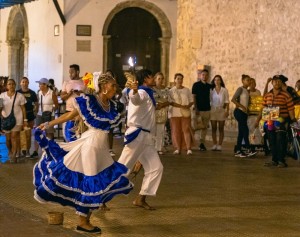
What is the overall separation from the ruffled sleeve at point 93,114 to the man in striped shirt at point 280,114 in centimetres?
678

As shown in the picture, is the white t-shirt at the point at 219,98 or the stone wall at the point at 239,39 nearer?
the white t-shirt at the point at 219,98

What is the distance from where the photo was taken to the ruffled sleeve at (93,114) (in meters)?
9.23

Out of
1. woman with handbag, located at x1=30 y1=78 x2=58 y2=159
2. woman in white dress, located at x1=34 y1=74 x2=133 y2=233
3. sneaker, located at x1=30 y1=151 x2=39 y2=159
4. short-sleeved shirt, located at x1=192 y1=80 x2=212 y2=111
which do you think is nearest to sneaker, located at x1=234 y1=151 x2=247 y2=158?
short-sleeved shirt, located at x1=192 y1=80 x2=212 y2=111

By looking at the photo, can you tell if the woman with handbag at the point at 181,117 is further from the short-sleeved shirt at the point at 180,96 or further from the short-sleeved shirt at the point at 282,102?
the short-sleeved shirt at the point at 282,102

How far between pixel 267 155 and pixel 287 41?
14.1 ft

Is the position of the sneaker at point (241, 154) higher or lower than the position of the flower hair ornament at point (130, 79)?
lower

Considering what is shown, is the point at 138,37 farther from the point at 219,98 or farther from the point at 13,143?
the point at 13,143

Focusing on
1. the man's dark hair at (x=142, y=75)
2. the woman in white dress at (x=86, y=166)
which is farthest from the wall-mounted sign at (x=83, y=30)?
the woman in white dress at (x=86, y=166)

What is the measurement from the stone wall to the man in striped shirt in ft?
17.5

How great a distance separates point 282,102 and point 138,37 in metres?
16.0

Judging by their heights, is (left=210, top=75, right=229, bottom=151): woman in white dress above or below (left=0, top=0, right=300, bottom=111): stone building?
below

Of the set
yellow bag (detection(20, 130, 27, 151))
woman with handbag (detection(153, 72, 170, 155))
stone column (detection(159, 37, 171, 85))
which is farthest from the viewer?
stone column (detection(159, 37, 171, 85))

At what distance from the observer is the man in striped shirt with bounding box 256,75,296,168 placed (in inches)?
613

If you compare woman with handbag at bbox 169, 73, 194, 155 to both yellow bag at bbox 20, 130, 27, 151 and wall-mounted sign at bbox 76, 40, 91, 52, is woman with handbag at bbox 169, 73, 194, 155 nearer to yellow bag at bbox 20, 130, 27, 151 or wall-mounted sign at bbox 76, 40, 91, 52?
yellow bag at bbox 20, 130, 27, 151
